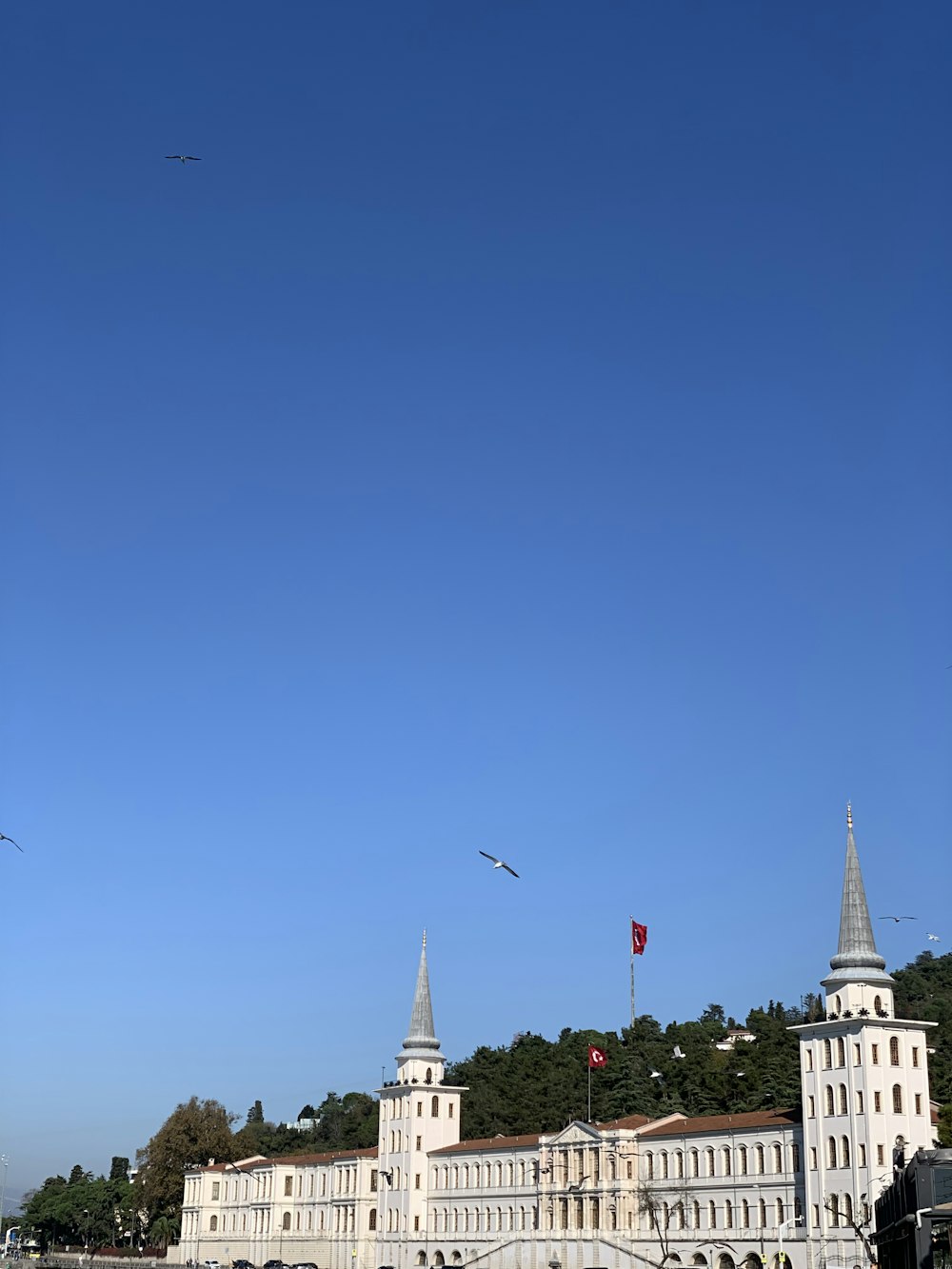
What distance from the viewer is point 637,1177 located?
9281 centimetres

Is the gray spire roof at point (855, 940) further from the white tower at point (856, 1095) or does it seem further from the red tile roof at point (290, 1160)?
the red tile roof at point (290, 1160)

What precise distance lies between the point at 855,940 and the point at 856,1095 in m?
8.79

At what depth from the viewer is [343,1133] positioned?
17038cm

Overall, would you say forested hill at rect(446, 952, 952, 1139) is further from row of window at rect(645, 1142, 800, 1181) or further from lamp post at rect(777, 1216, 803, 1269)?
lamp post at rect(777, 1216, 803, 1269)

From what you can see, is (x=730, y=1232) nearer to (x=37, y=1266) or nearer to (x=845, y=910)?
(x=845, y=910)

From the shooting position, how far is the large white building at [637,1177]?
77.7m

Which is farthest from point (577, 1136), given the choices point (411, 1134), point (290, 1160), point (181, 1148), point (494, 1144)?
point (181, 1148)

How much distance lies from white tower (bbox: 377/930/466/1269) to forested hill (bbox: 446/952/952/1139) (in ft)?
41.5

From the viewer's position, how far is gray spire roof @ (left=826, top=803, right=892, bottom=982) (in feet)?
269

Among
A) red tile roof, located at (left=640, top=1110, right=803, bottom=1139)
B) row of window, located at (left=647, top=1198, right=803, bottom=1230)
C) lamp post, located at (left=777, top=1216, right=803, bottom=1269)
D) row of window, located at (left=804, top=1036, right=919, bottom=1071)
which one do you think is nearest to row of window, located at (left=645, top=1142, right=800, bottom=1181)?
red tile roof, located at (left=640, top=1110, right=803, bottom=1139)

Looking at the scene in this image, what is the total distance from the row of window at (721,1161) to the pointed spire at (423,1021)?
3169cm

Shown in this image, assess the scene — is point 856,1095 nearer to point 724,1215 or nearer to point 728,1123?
point 728,1123

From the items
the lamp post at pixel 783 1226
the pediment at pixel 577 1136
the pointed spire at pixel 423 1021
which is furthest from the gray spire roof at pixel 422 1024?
the lamp post at pixel 783 1226

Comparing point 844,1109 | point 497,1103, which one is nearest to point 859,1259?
point 844,1109
